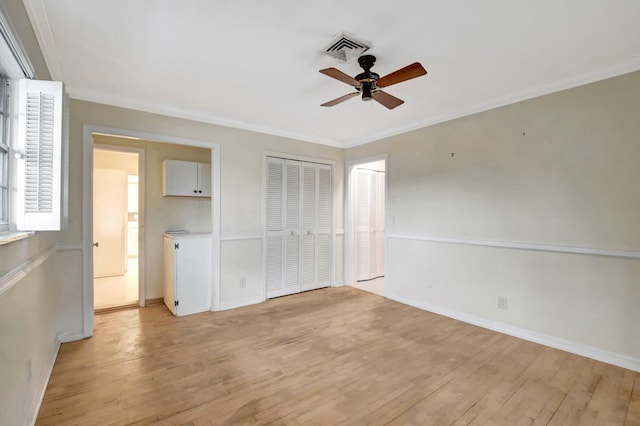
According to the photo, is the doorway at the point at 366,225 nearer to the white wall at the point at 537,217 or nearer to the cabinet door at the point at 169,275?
the white wall at the point at 537,217

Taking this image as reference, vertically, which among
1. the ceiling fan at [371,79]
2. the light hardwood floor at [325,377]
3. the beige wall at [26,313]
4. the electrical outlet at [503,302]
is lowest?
the light hardwood floor at [325,377]

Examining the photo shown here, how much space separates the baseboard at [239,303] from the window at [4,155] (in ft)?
8.53

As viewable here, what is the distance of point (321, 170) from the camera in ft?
15.9

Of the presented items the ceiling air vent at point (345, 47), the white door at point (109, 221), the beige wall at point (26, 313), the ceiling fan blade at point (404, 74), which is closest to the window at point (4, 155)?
the beige wall at point (26, 313)

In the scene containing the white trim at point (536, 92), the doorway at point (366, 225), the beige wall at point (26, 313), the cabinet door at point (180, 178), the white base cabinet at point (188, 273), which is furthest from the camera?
the doorway at point (366, 225)

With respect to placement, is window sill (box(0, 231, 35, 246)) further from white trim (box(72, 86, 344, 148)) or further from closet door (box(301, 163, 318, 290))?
closet door (box(301, 163, 318, 290))

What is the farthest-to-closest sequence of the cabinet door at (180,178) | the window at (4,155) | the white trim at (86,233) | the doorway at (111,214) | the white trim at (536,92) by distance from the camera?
the doorway at (111,214)
the cabinet door at (180,178)
the white trim at (86,233)
the white trim at (536,92)
the window at (4,155)

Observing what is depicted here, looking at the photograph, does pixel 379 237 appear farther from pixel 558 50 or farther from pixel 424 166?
pixel 558 50

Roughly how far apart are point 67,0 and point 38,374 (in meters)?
2.37

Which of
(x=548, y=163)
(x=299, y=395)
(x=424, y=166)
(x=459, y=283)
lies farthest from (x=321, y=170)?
(x=299, y=395)

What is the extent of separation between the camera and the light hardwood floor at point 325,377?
1.84 m

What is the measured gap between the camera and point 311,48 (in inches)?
86.6

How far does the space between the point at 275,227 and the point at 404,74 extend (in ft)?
9.34

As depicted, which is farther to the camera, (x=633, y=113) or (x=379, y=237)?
(x=379, y=237)
